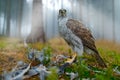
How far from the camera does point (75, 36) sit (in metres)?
7.03

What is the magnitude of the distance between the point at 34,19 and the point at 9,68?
26.2 ft

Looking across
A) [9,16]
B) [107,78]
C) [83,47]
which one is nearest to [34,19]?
[83,47]

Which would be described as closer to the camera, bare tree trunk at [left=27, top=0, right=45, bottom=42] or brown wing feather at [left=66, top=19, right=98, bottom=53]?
brown wing feather at [left=66, top=19, right=98, bottom=53]

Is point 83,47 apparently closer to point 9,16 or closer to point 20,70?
point 20,70

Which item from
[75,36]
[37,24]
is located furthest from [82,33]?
[37,24]

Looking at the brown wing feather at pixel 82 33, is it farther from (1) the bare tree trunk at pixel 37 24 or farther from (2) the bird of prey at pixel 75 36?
(1) the bare tree trunk at pixel 37 24

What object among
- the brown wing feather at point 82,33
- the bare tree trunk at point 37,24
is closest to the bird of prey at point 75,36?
the brown wing feather at point 82,33

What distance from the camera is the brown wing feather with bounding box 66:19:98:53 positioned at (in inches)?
276

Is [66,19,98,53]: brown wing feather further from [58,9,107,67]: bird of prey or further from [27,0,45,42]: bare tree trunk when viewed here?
[27,0,45,42]: bare tree trunk

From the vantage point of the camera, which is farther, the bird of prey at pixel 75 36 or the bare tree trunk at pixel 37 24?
the bare tree trunk at pixel 37 24

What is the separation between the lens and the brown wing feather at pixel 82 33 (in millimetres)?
7004

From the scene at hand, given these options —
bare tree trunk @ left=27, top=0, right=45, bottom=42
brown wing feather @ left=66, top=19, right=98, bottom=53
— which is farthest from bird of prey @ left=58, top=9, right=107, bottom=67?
bare tree trunk @ left=27, top=0, right=45, bottom=42

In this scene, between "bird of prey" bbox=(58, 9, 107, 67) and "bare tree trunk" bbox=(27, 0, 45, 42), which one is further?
"bare tree trunk" bbox=(27, 0, 45, 42)

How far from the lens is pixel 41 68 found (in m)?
5.30
